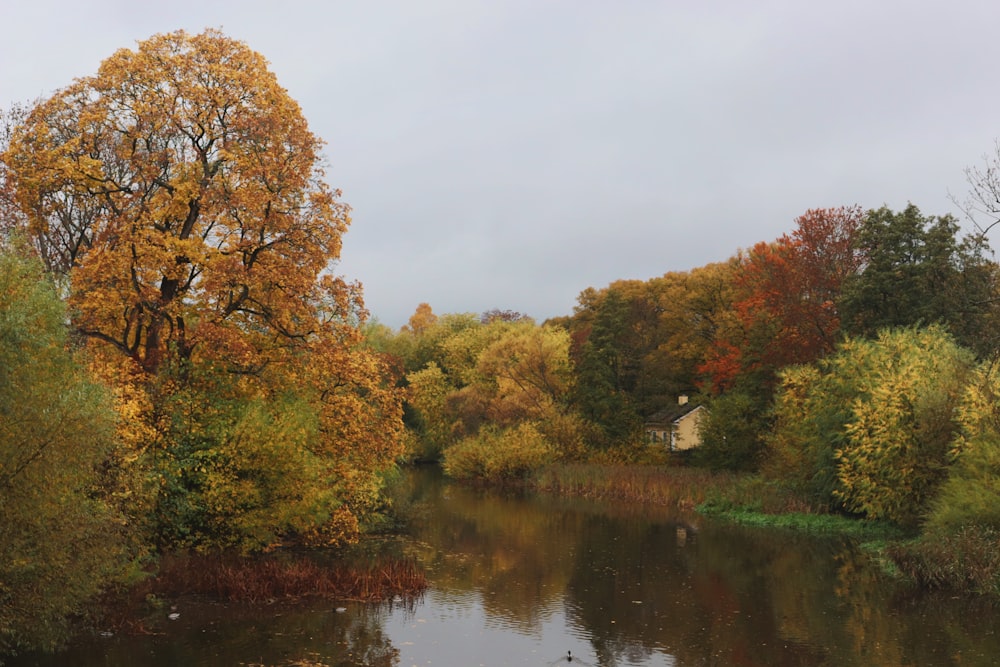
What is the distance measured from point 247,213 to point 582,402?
38.5m

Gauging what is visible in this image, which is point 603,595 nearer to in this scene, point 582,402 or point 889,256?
point 889,256

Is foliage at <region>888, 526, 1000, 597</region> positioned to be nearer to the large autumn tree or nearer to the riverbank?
the riverbank

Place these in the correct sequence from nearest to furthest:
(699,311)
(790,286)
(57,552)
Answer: (57,552), (790,286), (699,311)

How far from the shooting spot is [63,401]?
15.2 m

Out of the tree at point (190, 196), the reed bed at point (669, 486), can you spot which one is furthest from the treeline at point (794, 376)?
the tree at point (190, 196)

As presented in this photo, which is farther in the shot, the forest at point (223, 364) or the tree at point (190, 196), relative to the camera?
the tree at point (190, 196)

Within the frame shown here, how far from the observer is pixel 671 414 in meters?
66.9

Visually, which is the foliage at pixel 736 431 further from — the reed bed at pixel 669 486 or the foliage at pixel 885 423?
the foliage at pixel 885 423

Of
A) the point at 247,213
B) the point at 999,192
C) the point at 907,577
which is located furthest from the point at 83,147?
the point at 907,577

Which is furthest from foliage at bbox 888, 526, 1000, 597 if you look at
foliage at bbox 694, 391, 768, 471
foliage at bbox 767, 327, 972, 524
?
foliage at bbox 694, 391, 768, 471

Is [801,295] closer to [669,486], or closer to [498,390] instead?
[669,486]

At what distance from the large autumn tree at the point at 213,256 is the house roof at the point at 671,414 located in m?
42.4

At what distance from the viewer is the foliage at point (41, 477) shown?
1461cm

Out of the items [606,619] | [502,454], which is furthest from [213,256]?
[502,454]
